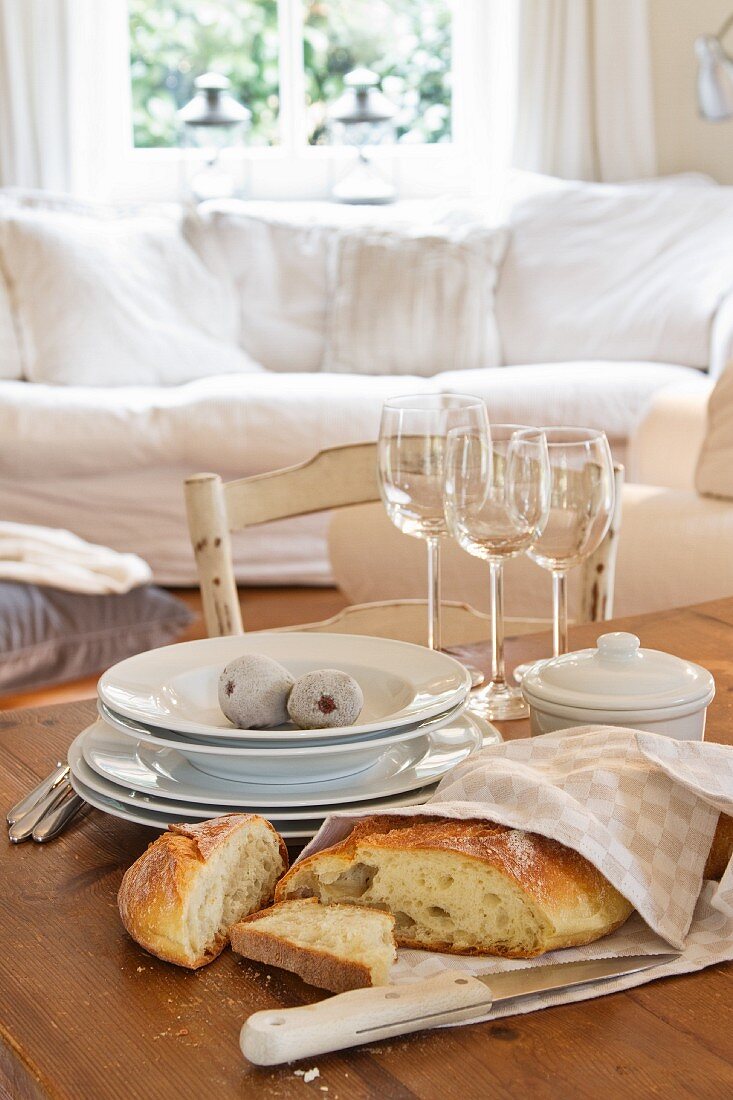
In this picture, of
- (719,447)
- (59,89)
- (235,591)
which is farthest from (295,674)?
(59,89)

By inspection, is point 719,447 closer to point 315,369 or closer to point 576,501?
point 576,501

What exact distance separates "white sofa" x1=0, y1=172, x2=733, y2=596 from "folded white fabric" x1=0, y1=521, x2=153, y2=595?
74 centimetres

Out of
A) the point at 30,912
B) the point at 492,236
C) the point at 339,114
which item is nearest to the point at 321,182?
the point at 339,114

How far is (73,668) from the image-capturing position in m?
2.71

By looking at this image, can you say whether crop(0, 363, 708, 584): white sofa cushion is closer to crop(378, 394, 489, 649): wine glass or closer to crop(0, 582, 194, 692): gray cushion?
crop(0, 582, 194, 692): gray cushion

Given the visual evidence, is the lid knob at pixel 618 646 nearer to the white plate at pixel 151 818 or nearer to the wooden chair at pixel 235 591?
the white plate at pixel 151 818

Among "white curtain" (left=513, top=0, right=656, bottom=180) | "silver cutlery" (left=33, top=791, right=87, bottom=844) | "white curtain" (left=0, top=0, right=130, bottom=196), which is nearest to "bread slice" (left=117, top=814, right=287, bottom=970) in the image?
"silver cutlery" (left=33, top=791, right=87, bottom=844)

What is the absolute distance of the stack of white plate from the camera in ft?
2.38

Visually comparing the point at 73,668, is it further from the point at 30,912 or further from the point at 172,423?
the point at 30,912

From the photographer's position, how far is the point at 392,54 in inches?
207

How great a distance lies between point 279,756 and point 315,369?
11.7 feet

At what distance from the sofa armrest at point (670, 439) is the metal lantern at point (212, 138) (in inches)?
120

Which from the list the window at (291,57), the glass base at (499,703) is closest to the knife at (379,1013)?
the glass base at (499,703)

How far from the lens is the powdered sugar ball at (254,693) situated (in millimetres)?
763
